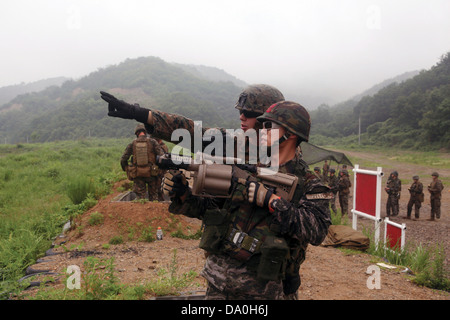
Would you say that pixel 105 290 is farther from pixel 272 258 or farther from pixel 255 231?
pixel 272 258

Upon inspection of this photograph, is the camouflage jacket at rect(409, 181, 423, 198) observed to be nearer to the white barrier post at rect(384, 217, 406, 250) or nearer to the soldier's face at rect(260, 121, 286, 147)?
the white barrier post at rect(384, 217, 406, 250)

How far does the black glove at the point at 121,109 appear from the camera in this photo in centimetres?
184

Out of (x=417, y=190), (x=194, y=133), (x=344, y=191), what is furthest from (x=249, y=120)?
(x=417, y=190)

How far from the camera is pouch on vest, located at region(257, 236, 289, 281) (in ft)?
5.71

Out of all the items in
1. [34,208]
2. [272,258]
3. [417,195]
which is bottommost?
[417,195]

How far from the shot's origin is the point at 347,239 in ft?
19.3

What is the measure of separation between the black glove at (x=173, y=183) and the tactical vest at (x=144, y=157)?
5.04 m

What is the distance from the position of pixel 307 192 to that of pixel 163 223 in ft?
15.9

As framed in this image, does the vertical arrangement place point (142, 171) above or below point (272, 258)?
below

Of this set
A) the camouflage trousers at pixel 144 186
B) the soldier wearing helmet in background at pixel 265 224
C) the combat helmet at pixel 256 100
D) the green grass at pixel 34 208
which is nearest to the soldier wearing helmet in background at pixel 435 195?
the camouflage trousers at pixel 144 186

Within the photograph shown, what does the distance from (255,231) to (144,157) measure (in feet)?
17.3

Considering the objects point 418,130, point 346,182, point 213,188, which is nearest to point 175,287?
point 213,188

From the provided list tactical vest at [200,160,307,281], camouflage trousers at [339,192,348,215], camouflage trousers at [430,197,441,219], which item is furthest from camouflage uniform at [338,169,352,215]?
tactical vest at [200,160,307,281]

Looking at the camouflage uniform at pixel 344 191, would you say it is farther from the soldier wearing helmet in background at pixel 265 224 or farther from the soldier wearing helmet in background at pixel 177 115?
the soldier wearing helmet in background at pixel 265 224
